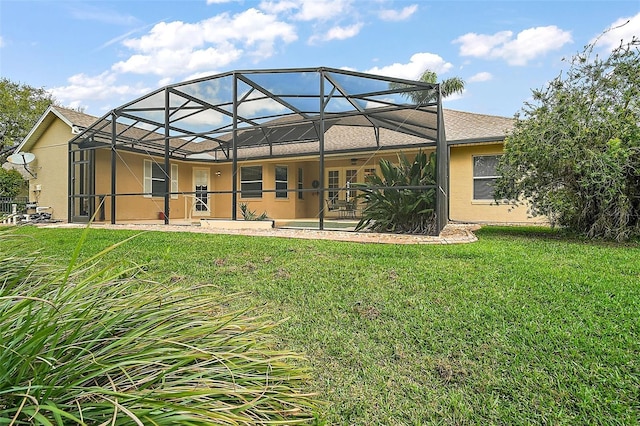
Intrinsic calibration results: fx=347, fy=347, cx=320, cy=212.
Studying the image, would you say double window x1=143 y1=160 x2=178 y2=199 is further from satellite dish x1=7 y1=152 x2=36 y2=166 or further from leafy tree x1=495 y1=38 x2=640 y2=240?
leafy tree x1=495 y1=38 x2=640 y2=240

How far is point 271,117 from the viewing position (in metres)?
11.1

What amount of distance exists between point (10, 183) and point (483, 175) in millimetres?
21328

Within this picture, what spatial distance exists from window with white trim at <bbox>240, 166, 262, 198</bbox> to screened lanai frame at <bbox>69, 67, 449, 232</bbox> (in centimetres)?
65

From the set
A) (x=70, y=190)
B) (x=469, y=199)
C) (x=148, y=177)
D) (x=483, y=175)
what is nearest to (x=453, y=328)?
(x=469, y=199)

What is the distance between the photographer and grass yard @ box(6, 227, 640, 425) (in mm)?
1839

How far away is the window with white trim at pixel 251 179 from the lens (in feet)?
50.7

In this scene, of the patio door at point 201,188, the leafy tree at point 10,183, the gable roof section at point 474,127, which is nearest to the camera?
the gable roof section at point 474,127

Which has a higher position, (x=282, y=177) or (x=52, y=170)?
(x=52, y=170)

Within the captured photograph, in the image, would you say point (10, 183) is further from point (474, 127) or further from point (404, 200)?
point (474, 127)

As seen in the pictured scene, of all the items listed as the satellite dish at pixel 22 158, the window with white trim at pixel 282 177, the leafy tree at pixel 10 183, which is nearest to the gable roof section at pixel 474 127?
the window with white trim at pixel 282 177

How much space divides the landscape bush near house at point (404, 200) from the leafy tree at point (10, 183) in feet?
59.0

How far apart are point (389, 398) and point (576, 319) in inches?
70.8

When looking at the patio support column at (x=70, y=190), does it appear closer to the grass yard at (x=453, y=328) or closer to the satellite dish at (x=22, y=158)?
the satellite dish at (x=22, y=158)

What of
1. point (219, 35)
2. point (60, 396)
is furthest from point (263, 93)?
point (60, 396)
